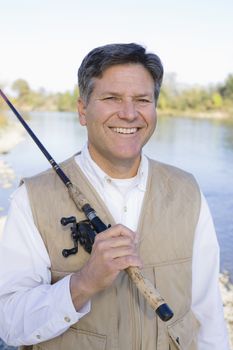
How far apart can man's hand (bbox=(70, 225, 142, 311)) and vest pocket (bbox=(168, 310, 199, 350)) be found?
51cm

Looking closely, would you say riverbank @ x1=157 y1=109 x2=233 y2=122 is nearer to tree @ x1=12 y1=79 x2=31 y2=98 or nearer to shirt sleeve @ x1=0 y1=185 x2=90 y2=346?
tree @ x1=12 y1=79 x2=31 y2=98

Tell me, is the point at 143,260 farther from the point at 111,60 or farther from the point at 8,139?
the point at 8,139

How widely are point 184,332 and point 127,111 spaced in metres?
0.90

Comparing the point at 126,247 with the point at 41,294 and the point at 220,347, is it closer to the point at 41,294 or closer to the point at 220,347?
the point at 41,294

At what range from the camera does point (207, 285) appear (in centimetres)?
201

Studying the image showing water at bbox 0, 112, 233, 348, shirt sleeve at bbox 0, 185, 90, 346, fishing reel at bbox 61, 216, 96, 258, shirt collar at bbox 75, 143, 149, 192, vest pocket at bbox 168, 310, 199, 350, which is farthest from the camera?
water at bbox 0, 112, 233, 348

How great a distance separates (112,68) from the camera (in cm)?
179

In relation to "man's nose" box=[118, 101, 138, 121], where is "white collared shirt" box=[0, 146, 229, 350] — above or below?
below

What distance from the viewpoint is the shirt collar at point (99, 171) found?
1.91m

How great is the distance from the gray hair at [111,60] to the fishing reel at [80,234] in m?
0.51

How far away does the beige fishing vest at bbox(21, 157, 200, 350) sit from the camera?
1.72m

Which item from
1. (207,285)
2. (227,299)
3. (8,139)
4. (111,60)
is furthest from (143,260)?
(8,139)

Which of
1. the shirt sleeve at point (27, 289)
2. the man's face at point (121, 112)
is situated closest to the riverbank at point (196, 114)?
the man's face at point (121, 112)

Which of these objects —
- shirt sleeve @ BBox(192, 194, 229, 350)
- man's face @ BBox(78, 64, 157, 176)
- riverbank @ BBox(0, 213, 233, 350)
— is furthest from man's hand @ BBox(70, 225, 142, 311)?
riverbank @ BBox(0, 213, 233, 350)
